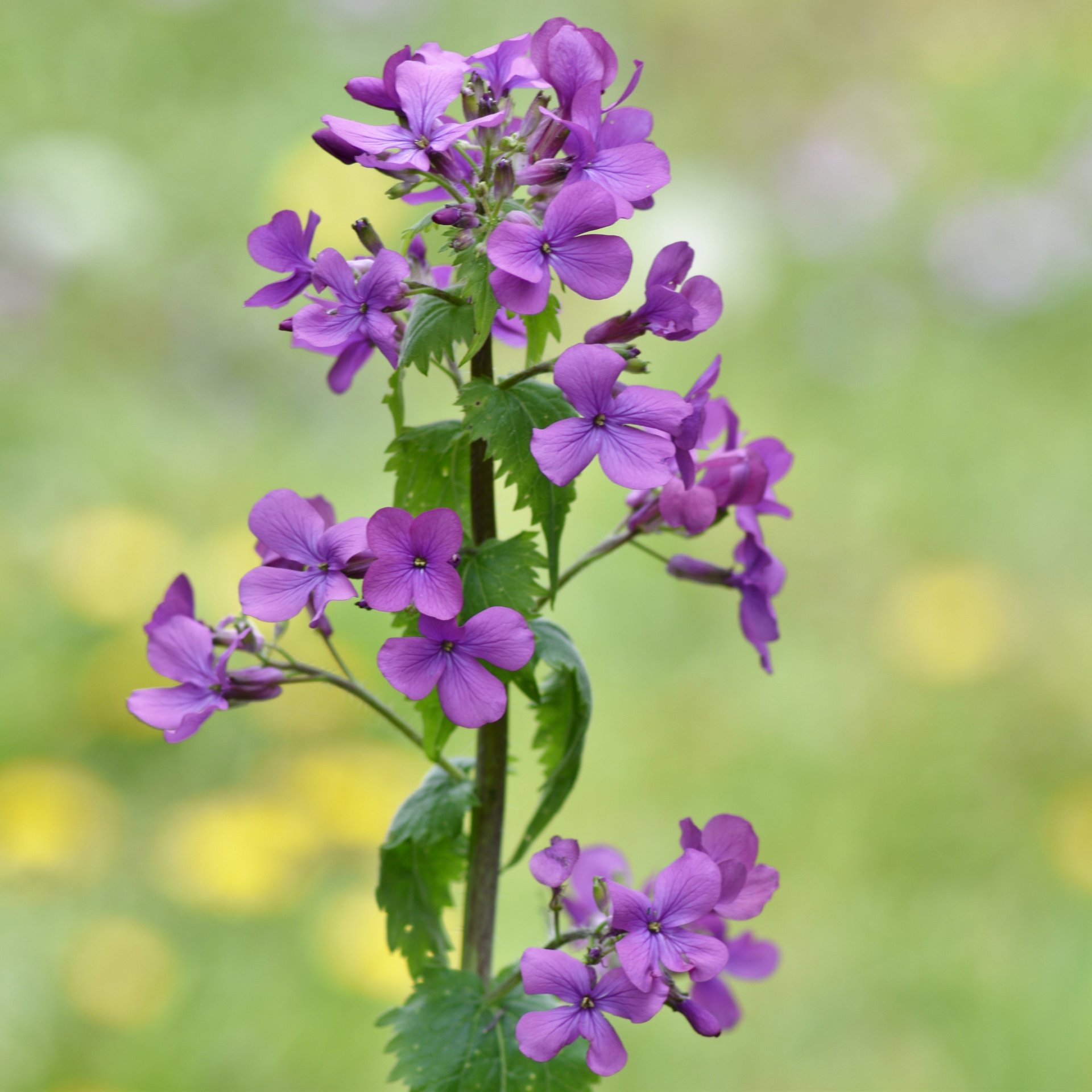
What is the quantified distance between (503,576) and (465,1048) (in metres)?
0.56

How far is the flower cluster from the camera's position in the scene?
129 cm

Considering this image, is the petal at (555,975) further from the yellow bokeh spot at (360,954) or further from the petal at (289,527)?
the yellow bokeh spot at (360,954)

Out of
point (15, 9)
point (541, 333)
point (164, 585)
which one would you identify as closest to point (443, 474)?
point (541, 333)

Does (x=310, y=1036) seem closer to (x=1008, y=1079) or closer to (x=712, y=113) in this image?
(x=1008, y=1079)

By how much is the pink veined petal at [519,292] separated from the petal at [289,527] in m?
0.31

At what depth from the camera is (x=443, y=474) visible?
1.49m

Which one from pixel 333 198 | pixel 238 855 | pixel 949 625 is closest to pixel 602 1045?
pixel 238 855

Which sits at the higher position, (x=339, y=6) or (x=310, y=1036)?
(x=339, y=6)

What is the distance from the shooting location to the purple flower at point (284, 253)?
141 centimetres

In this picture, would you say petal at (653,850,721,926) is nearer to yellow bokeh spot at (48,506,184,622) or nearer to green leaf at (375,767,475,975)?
green leaf at (375,767,475,975)

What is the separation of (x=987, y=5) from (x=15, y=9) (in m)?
5.56

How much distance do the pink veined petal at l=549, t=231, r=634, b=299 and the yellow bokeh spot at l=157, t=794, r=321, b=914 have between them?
2.35 meters

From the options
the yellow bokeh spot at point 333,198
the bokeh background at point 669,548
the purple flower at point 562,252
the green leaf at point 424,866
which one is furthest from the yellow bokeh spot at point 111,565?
the purple flower at point 562,252

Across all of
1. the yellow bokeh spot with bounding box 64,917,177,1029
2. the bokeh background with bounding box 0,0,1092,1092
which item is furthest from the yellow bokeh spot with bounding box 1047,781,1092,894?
the yellow bokeh spot with bounding box 64,917,177,1029
